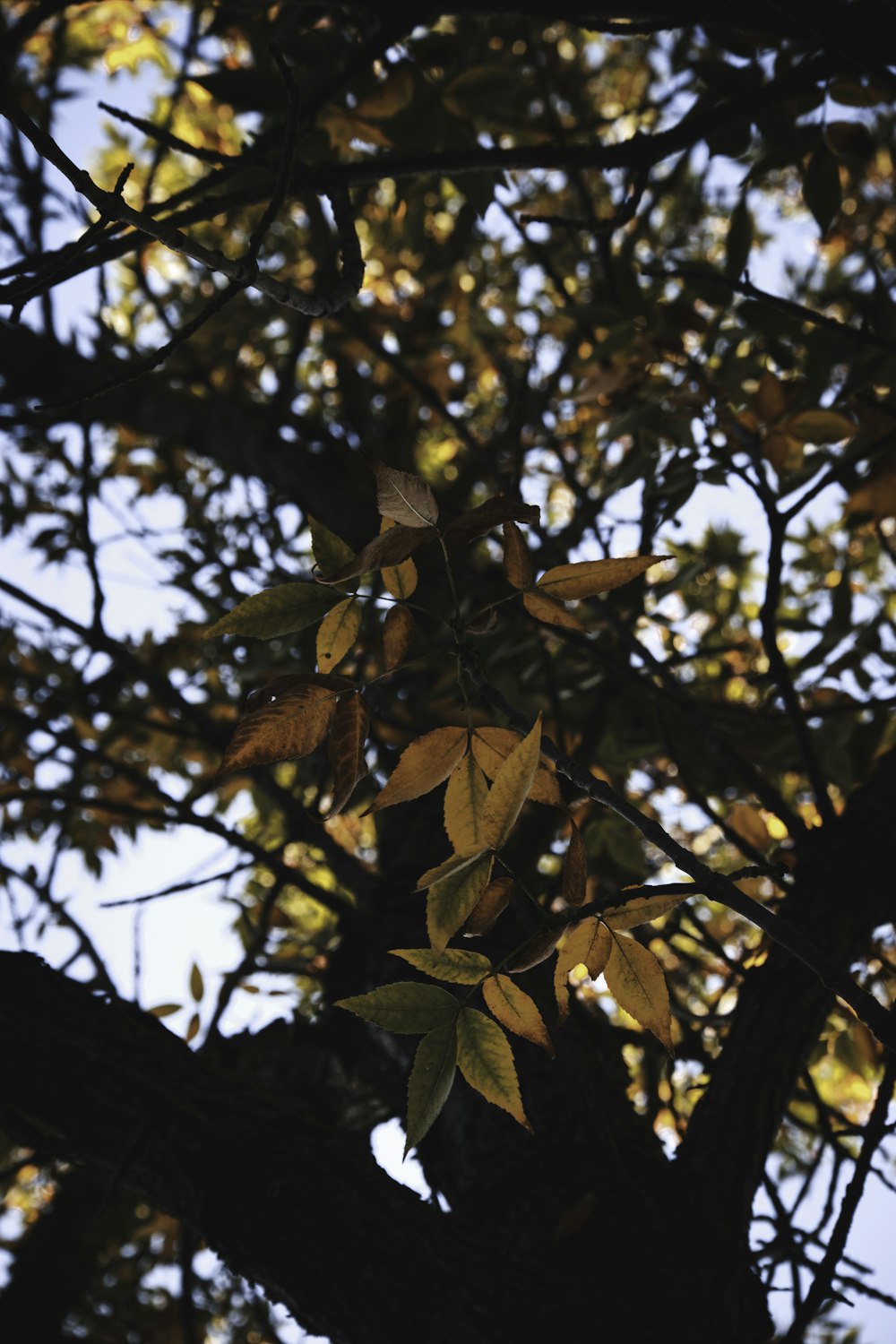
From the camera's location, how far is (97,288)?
1596 mm

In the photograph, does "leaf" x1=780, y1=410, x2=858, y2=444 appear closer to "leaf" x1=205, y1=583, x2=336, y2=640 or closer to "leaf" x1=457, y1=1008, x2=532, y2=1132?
"leaf" x1=205, y1=583, x2=336, y2=640

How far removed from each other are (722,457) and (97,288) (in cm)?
110

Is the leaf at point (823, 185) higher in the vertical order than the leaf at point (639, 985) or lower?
higher

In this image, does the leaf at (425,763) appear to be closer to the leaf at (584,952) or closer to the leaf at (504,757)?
the leaf at (504,757)

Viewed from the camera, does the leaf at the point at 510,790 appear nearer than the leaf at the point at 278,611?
Yes

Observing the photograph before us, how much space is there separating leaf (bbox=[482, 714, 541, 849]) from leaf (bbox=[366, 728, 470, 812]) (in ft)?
0.27

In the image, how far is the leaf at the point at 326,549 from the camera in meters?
0.74

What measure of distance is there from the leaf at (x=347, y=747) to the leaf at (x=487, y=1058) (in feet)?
0.67

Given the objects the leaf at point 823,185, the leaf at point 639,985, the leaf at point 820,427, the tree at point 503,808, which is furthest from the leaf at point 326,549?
the leaf at point 823,185

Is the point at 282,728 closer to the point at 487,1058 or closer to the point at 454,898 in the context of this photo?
the point at 454,898

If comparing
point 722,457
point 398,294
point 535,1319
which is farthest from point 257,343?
point 535,1319

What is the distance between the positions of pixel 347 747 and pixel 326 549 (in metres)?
0.16

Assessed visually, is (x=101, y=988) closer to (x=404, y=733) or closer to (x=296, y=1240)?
(x=296, y=1240)

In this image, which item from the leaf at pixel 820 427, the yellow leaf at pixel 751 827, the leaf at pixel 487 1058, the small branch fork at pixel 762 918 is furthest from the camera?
the yellow leaf at pixel 751 827
